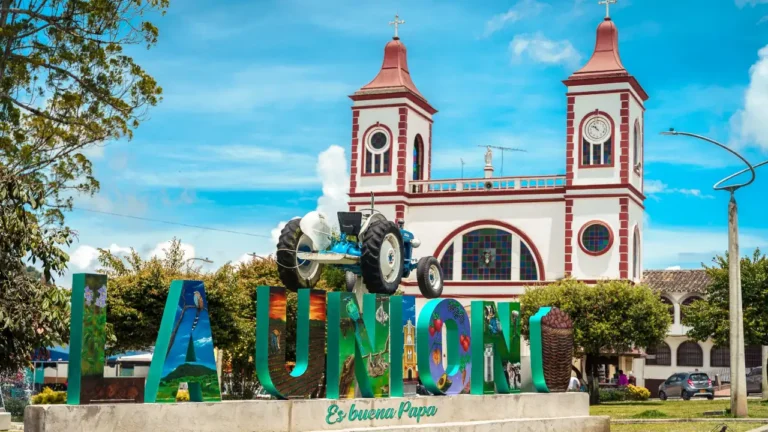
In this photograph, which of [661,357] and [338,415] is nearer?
[338,415]

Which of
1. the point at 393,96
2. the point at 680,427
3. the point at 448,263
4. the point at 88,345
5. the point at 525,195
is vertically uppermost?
the point at 393,96

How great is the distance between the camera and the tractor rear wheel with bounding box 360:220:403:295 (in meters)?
21.5

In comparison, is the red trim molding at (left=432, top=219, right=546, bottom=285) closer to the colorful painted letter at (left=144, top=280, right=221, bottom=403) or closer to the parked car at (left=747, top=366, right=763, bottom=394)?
the parked car at (left=747, top=366, right=763, bottom=394)

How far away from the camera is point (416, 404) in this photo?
1962 centimetres

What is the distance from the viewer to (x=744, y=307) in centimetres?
4594

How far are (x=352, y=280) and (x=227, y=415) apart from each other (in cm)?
812

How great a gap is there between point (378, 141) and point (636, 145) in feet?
42.6

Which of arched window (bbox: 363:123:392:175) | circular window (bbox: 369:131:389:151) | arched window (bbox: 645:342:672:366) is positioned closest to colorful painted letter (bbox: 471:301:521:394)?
arched window (bbox: 363:123:392:175)

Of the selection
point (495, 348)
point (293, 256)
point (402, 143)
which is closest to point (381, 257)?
point (293, 256)

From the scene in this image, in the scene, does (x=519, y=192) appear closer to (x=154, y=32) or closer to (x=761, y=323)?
(x=761, y=323)

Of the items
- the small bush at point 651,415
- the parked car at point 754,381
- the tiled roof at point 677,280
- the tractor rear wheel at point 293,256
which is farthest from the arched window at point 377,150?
the tractor rear wheel at point 293,256

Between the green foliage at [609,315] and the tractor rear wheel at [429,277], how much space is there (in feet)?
66.0

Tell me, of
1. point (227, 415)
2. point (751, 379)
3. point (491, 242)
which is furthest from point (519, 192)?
point (227, 415)

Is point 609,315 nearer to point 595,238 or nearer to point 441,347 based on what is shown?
point 595,238
